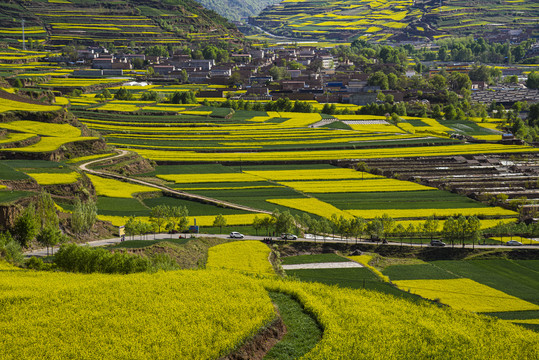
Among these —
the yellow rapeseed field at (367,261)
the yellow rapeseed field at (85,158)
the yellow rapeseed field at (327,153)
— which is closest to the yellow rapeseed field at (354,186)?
the yellow rapeseed field at (327,153)

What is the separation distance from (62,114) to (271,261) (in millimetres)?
52216

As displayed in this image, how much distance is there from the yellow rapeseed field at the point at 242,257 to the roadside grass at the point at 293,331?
8.16 metres

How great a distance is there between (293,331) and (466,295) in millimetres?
16422

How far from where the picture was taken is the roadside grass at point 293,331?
2841cm

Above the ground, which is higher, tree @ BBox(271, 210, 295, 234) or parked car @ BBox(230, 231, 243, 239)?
tree @ BBox(271, 210, 295, 234)

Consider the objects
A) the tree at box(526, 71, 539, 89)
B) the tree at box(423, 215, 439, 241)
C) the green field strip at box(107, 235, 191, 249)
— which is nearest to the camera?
the green field strip at box(107, 235, 191, 249)

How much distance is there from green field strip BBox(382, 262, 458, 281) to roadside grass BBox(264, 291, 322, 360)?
14.0m

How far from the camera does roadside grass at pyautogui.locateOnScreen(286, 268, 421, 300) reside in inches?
1618

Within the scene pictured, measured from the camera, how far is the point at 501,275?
4750 cm

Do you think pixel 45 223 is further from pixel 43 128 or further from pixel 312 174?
pixel 43 128

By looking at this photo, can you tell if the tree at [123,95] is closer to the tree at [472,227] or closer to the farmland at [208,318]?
the tree at [472,227]

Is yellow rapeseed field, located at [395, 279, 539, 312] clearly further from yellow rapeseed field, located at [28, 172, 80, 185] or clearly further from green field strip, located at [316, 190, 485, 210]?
yellow rapeseed field, located at [28, 172, 80, 185]

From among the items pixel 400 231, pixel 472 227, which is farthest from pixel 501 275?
pixel 400 231

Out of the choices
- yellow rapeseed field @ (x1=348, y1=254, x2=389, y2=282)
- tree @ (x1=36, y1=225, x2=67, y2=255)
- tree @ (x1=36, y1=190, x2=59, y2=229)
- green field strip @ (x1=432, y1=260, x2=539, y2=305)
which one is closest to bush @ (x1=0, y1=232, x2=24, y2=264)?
tree @ (x1=36, y1=225, x2=67, y2=255)
